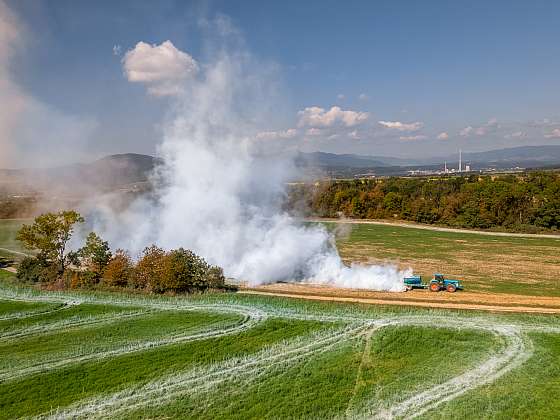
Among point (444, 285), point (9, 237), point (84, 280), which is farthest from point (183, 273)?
point (9, 237)

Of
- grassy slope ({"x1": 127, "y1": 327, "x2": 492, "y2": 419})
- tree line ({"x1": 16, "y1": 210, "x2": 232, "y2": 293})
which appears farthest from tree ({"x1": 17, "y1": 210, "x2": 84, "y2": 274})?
grassy slope ({"x1": 127, "y1": 327, "x2": 492, "y2": 419})

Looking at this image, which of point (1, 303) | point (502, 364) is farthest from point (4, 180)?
point (502, 364)

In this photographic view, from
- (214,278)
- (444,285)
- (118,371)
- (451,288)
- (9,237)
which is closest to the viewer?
(118,371)

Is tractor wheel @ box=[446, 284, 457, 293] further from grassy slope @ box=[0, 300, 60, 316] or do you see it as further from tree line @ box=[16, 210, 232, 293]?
grassy slope @ box=[0, 300, 60, 316]

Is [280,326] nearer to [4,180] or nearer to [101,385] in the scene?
[101,385]

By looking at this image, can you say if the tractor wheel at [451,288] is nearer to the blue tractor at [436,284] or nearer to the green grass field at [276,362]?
the blue tractor at [436,284]

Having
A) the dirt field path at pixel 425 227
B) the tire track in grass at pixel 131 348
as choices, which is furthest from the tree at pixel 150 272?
the dirt field path at pixel 425 227

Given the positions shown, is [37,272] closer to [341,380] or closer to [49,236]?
[49,236]
